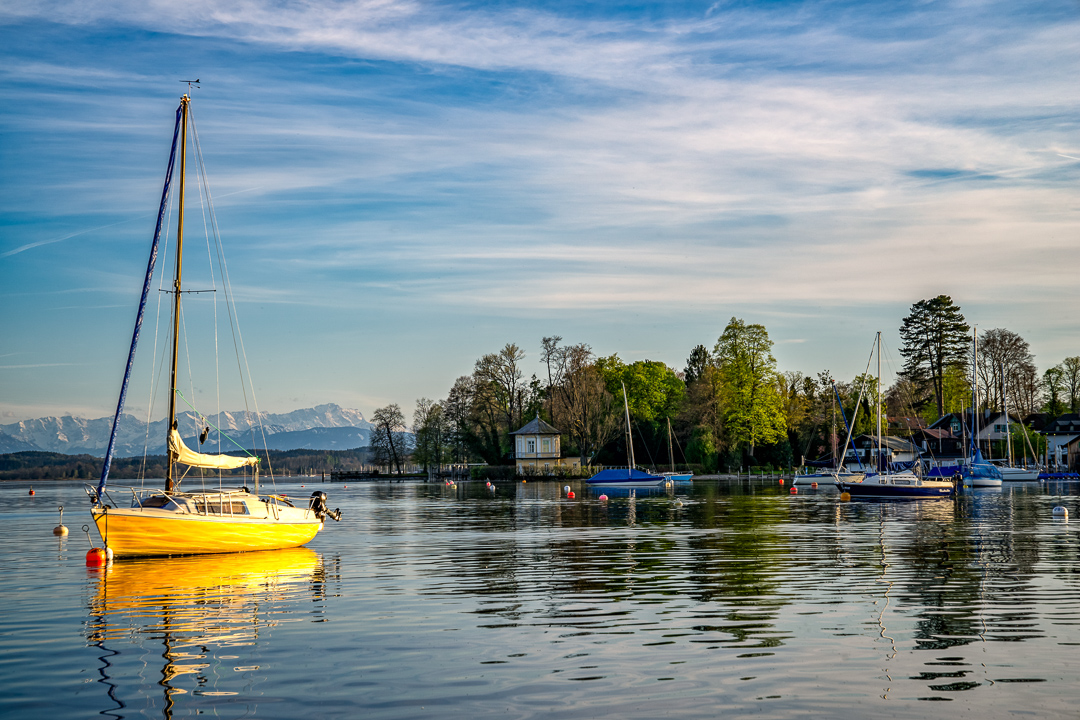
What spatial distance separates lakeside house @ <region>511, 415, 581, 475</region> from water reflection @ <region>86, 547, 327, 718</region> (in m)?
87.2

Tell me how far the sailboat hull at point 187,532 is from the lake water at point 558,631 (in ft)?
2.25

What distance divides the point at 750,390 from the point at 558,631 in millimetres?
91792

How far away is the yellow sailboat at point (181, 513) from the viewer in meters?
28.3

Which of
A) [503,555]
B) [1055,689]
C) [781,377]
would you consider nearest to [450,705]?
[1055,689]

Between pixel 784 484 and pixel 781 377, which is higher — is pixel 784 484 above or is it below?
below

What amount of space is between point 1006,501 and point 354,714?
59.0 meters

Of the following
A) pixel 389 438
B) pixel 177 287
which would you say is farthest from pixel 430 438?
pixel 177 287

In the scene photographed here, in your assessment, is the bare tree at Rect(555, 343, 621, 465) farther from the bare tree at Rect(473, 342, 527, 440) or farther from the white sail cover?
the white sail cover

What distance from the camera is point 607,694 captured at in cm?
1199

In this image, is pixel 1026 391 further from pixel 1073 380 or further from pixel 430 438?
pixel 430 438

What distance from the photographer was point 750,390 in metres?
105

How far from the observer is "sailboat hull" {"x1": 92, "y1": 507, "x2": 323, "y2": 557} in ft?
91.8

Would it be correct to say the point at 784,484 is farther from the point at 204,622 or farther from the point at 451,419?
the point at 204,622

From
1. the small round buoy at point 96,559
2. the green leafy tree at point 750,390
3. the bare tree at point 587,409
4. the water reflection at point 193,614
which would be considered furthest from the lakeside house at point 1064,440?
the small round buoy at point 96,559
